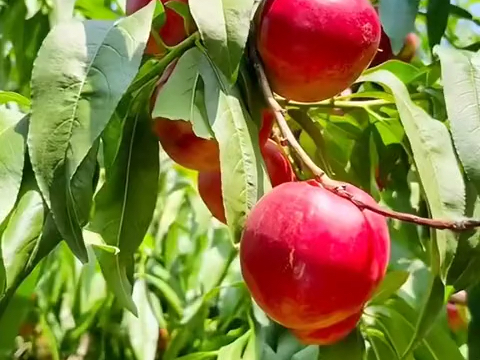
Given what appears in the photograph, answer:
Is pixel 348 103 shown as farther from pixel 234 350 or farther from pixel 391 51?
pixel 234 350

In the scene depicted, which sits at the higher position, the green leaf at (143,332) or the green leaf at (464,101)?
the green leaf at (464,101)

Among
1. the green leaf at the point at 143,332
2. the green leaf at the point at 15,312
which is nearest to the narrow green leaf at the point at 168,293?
the green leaf at the point at 143,332

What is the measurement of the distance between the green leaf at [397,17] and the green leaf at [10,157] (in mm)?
281

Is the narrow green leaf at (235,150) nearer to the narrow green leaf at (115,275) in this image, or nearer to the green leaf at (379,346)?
the narrow green leaf at (115,275)

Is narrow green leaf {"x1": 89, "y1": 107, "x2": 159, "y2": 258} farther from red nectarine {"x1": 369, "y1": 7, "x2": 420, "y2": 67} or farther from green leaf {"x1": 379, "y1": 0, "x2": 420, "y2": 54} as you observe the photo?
red nectarine {"x1": 369, "y1": 7, "x2": 420, "y2": 67}

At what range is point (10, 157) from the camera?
0.52m

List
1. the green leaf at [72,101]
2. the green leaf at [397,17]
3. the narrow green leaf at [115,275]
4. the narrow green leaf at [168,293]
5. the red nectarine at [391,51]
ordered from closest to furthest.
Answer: the green leaf at [72,101], the narrow green leaf at [115,275], the green leaf at [397,17], the red nectarine at [391,51], the narrow green leaf at [168,293]

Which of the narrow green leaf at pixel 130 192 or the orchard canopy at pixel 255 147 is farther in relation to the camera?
the narrow green leaf at pixel 130 192

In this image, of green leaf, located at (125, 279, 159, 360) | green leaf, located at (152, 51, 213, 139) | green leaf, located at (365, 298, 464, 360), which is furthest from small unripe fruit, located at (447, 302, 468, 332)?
green leaf, located at (152, 51, 213, 139)

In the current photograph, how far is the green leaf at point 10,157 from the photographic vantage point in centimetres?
51

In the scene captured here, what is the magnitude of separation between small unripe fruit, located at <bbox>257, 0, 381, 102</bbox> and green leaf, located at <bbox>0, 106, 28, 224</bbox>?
0.49 feet

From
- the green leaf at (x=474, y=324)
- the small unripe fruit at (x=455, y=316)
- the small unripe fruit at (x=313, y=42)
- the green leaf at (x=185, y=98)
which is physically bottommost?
the small unripe fruit at (x=455, y=316)

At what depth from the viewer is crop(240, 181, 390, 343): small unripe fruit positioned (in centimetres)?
51

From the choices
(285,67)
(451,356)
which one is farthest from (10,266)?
(451,356)
